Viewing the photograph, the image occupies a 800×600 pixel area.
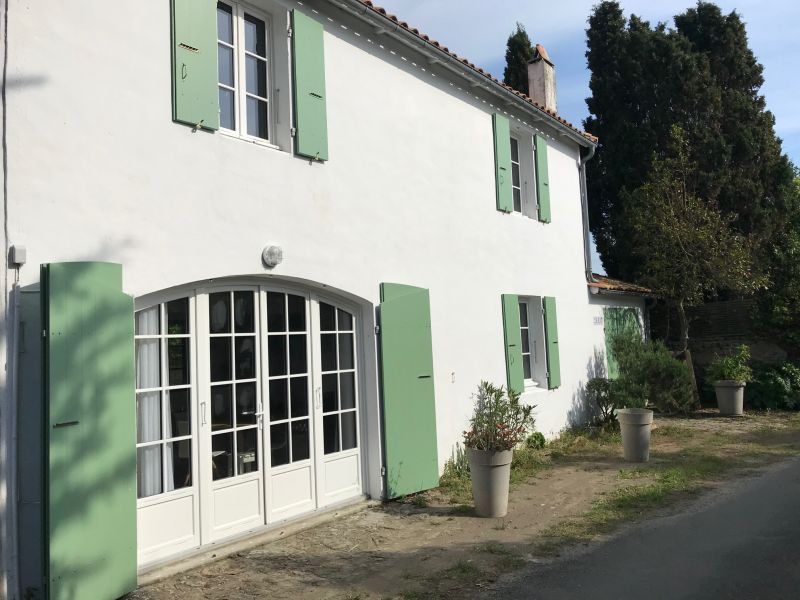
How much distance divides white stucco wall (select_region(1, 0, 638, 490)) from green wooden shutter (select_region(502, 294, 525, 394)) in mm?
165

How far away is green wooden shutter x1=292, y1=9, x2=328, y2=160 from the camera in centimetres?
582

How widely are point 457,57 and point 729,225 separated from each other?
10.0 meters

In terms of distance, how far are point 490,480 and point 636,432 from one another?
306cm

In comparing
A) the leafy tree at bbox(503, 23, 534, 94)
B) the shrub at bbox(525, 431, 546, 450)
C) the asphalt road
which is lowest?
the asphalt road

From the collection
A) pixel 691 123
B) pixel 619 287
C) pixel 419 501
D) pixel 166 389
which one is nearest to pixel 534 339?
pixel 619 287

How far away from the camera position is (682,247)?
39.1 ft

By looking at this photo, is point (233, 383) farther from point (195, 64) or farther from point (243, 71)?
point (243, 71)

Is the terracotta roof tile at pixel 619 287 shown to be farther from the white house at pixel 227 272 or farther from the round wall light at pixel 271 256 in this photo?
the round wall light at pixel 271 256

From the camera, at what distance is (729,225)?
14.7 metres

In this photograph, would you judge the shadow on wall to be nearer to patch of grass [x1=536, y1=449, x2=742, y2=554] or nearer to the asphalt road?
patch of grass [x1=536, y1=449, x2=742, y2=554]

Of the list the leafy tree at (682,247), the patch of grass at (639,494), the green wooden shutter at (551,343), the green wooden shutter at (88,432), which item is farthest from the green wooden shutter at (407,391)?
the leafy tree at (682,247)

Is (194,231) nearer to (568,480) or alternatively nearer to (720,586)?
(720,586)

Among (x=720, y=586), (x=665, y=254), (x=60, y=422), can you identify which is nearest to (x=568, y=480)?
(x=720, y=586)

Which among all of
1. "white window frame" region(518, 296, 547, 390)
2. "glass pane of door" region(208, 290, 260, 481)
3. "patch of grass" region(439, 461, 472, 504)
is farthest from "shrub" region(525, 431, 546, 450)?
"glass pane of door" region(208, 290, 260, 481)
